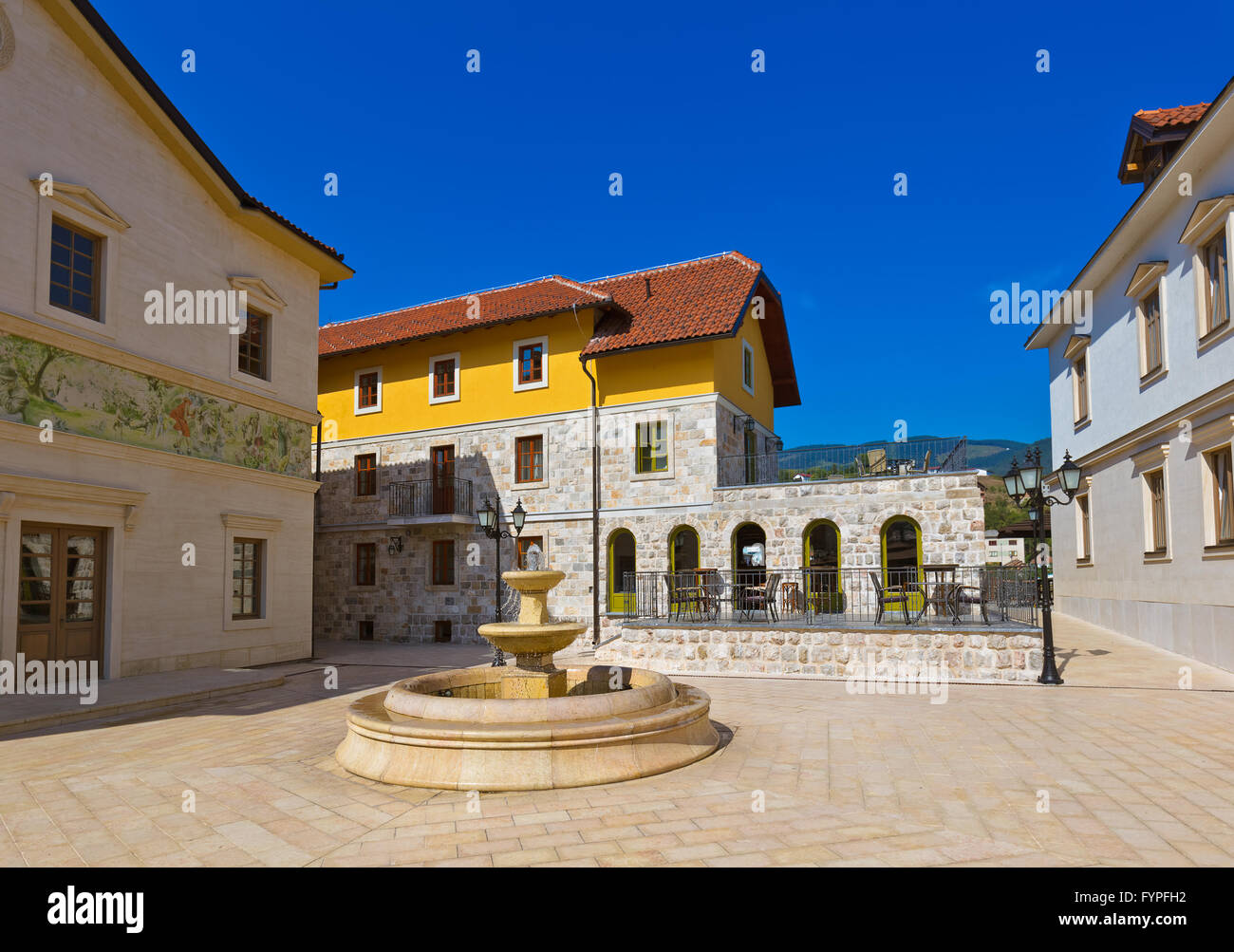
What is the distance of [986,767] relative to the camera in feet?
21.9

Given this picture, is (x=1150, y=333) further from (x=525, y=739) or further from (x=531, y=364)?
(x=525, y=739)

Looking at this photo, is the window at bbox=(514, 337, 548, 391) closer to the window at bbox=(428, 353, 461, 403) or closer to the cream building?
the window at bbox=(428, 353, 461, 403)

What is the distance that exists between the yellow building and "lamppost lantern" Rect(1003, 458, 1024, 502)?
24.2ft

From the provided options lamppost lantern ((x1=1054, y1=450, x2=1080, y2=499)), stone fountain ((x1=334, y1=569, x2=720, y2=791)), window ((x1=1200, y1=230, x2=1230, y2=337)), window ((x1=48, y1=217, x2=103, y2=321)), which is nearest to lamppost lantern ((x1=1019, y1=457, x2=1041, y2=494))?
lamppost lantern ((x1=1054, y1=450, x2=1080, y2=499))

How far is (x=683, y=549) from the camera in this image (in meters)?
19.8

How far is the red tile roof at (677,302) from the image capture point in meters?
19.6

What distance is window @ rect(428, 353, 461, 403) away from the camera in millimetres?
22828

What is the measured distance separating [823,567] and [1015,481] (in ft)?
19.5

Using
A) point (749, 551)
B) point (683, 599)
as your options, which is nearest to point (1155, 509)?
point (749, 551)

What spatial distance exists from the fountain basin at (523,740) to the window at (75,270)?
27.5ft

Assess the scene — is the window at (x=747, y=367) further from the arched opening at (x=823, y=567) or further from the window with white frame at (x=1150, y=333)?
the window with white frame at (x=1150, y=333)

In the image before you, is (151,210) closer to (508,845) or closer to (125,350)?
(125,350)

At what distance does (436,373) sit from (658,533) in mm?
8492
